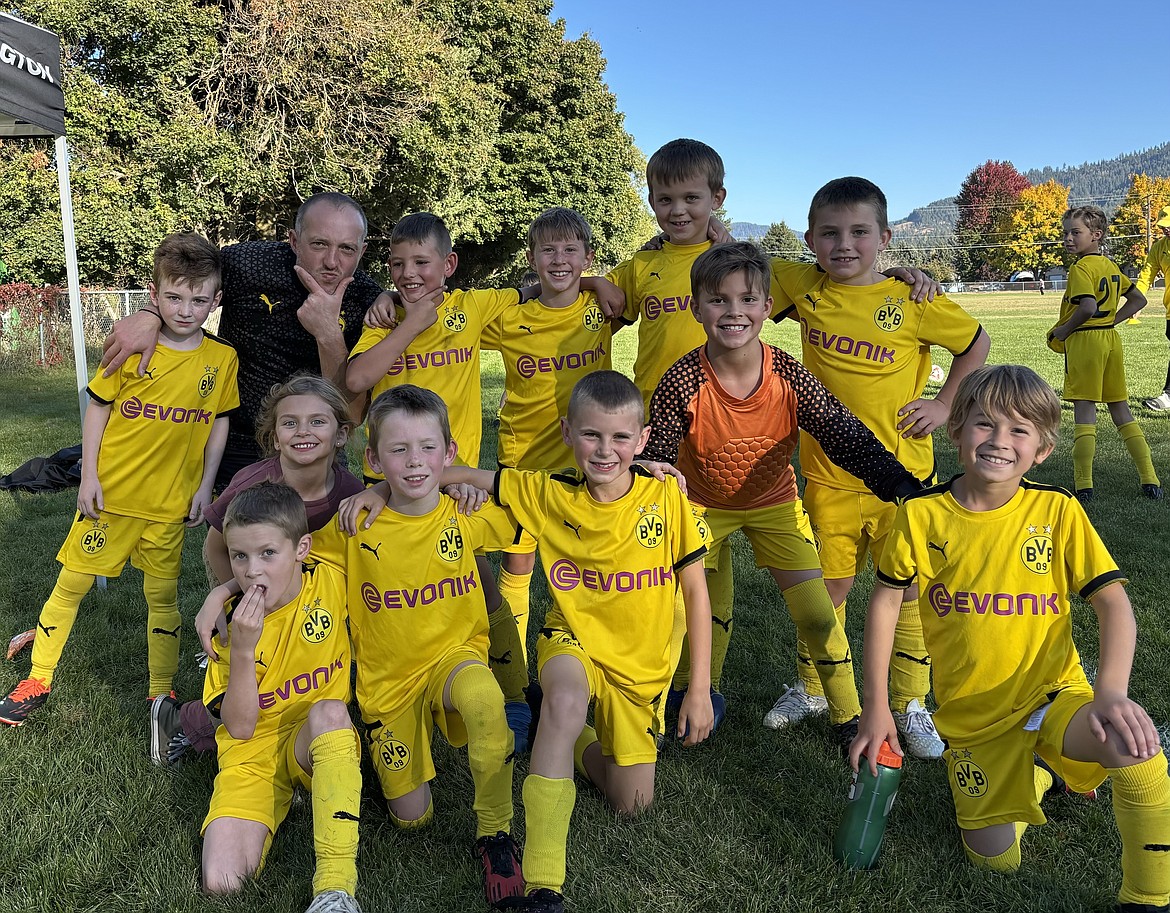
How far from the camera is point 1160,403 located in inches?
421

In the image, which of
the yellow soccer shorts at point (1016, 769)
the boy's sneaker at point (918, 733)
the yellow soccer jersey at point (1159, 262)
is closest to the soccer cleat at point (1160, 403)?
the yellow soccer jersey at point (1159, 262)

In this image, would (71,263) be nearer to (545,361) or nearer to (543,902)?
(545,361)

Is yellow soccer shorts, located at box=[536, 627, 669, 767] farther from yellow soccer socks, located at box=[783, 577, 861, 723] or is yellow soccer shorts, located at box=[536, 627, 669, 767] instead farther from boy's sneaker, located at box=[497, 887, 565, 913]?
yellow soccer socks, located at box=[783, 577, 861, 723]

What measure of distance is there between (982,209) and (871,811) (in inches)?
4660

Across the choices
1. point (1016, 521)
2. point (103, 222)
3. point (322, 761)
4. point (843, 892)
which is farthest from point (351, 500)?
point (103, 222)

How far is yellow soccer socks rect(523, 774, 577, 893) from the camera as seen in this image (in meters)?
2.44

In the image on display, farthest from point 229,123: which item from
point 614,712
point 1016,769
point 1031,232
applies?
point 1031,232

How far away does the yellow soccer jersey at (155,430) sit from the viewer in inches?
150

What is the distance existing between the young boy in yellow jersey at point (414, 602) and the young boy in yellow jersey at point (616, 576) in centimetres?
18

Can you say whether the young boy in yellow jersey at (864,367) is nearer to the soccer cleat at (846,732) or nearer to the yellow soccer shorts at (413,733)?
the soccer cleat at (846,732)

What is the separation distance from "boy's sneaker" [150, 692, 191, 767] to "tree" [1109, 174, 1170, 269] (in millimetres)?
89720

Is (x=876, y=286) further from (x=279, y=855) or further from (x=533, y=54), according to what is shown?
(x=533, y=54)

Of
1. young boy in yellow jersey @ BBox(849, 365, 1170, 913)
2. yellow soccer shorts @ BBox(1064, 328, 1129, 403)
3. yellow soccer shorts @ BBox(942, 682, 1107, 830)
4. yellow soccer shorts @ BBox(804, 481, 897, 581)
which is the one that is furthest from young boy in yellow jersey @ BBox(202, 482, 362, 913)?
yellow soccer shorts @ BBox(1064, 328, 1129, 403)

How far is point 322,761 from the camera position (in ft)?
8.46
